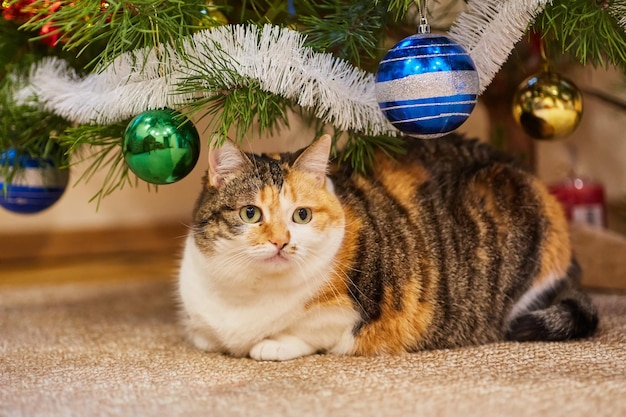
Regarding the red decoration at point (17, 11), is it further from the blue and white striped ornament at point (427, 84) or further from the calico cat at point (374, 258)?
the blue and white striped ornament at point (427, 84)

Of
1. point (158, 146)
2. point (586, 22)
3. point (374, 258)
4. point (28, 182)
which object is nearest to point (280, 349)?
point (374, 258)

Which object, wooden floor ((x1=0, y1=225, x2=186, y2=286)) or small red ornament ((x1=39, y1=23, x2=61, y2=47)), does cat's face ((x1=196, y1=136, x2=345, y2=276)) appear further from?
wooden floor ((x1=0, y1=225, x2=186, y2=286))

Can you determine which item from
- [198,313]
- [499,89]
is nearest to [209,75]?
[198,313]

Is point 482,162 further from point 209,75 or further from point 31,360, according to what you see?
point 31,360

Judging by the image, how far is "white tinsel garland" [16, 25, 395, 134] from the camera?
112 centimetres

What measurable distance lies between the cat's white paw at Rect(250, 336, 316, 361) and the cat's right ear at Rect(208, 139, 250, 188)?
28 centimetres

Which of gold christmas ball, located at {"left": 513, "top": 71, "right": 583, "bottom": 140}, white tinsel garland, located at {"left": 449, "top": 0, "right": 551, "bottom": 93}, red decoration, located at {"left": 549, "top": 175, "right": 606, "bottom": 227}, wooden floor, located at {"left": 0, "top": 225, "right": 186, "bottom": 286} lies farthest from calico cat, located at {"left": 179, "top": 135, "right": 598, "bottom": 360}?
wooden floor, located at {"left": 0, "top": 225, "right": 186, "bottom": 286}

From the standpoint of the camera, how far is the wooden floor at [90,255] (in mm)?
2404

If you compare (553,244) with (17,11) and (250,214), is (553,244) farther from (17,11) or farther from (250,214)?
(17,11)

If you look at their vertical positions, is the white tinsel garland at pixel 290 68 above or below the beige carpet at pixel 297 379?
above

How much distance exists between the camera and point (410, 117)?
1031 millimetres

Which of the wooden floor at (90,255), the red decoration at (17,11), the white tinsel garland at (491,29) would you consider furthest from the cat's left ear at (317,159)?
the wooden floor at (90,255)

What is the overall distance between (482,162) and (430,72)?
482mm

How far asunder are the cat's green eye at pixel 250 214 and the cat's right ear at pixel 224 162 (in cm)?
8
